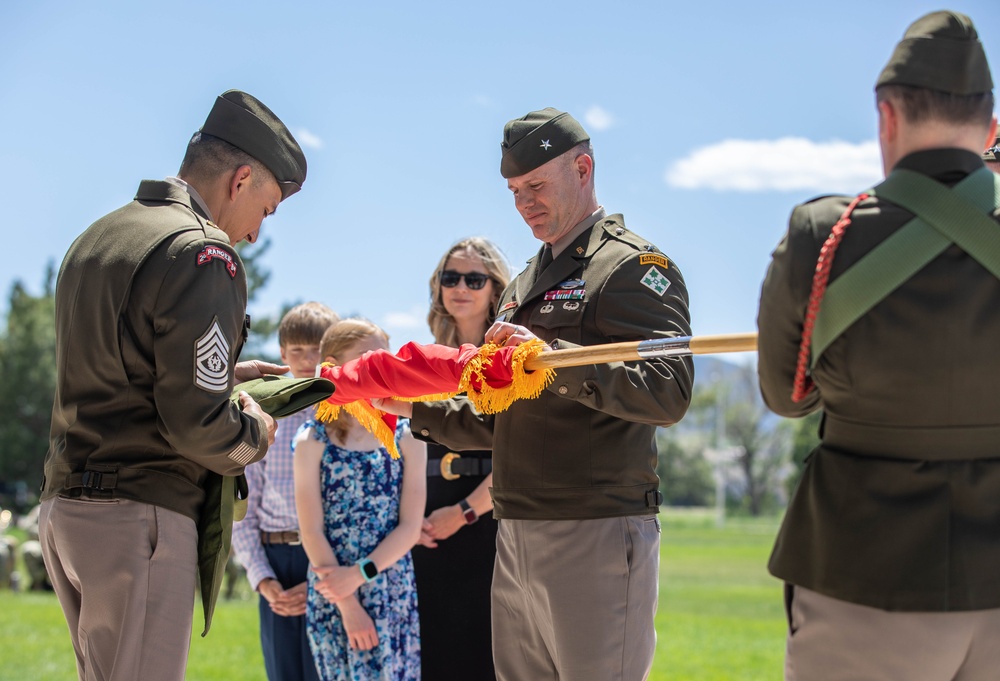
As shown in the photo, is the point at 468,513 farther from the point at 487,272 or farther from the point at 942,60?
the point at 942,60

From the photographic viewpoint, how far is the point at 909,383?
2434 mm

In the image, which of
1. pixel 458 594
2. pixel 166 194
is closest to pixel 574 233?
pixel 166 194

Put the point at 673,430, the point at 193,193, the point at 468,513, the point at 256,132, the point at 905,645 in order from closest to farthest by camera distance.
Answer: the point at 905,645 < the point at 193,193 < the point at 256,132 < the point at 468,513 < the point at 673,430

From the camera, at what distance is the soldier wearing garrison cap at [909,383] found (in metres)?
2.41

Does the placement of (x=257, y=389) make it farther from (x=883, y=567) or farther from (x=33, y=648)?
(x=33, y=648)

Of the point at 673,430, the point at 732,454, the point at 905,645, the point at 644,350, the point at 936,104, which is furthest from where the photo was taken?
the point at 673,430

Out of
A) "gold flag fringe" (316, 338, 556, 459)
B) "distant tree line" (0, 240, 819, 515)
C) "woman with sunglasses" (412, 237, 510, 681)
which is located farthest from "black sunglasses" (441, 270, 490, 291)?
"distant tree line" (0, 240, 819, 515)

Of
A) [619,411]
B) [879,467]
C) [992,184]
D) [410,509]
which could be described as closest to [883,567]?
[879,467]

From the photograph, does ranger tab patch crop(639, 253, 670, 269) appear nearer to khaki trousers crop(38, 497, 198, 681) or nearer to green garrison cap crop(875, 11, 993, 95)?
green garrison cap crop(875, 11, 993, 95)

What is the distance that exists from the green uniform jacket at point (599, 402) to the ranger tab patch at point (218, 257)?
1.12 m

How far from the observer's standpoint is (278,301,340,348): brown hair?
17.9 ft

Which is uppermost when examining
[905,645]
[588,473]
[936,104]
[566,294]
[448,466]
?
[936,104]

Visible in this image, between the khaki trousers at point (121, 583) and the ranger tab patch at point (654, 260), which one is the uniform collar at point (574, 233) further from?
the khaki trousers at point (121, 583)

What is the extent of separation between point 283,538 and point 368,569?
2.32 ft
